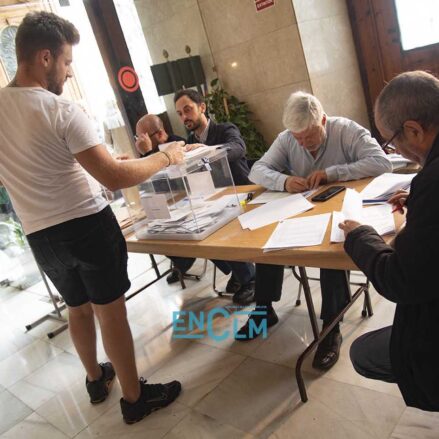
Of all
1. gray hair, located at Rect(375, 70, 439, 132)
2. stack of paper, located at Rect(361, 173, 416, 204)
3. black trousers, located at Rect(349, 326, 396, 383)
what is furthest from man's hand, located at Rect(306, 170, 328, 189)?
gray hair, located at Rect(375, 70, 439, 132)

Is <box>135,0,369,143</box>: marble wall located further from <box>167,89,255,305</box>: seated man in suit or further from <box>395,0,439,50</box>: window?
<box>167,89,255,305</box>: seated man in suit

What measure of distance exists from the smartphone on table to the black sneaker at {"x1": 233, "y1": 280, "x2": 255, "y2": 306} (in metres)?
1.11

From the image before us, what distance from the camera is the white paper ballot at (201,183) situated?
1.62m

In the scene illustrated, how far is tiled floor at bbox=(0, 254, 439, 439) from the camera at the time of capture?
1.52 metres

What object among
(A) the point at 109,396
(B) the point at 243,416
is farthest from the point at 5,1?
(B) the point at 243,416

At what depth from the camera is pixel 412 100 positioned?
2.92 feet

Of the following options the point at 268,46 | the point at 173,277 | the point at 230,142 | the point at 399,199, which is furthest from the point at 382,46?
the point at 399,199

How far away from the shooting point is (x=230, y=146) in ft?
8.05

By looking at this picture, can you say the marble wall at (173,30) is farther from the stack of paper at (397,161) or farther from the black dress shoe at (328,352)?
the black dress shoe at (328,352)

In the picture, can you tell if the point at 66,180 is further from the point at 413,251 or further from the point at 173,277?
the point at 173,277

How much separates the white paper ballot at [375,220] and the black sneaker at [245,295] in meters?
1.29

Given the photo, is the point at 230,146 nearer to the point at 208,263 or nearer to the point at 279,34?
the point at 208,263

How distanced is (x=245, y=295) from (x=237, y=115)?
2.01 metres

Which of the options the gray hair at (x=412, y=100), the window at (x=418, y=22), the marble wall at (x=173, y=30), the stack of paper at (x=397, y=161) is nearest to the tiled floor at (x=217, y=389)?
the stack of paper at (x=397, y=161)
